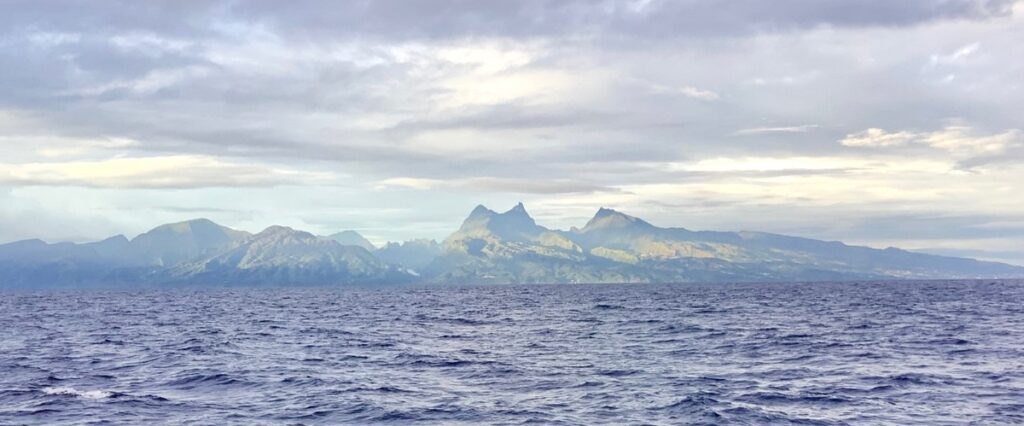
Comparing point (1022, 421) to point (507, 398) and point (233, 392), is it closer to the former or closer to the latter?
point (507, 398)

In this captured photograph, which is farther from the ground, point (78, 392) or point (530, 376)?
point (530, 376)

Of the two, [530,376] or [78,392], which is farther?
[530,376]

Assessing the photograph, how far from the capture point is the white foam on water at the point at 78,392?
47.7 m

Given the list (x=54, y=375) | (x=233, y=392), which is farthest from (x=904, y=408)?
(x=54, y=375)

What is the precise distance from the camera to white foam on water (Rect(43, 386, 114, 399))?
47.7 metres

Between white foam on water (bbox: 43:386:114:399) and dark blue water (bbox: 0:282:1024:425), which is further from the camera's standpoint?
white foam on water (bbox: 43:386:114:399)

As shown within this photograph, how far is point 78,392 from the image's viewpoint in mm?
49094

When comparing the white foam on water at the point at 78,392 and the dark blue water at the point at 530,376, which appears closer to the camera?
the dark blue water at the point at 530,376

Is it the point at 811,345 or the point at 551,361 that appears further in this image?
the point at 811,345

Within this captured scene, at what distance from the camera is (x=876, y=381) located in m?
50.3

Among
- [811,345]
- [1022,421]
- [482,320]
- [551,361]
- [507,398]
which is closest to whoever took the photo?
[1022,421]

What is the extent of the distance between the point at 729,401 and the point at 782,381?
826 cm

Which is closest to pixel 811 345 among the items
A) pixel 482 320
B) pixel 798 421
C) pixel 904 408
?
pixel 904 408

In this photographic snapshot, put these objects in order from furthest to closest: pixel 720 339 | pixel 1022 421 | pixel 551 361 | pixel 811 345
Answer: pixel 720 339 → pixel 811 345 → pixel 551 361 → pixel 1022 421
